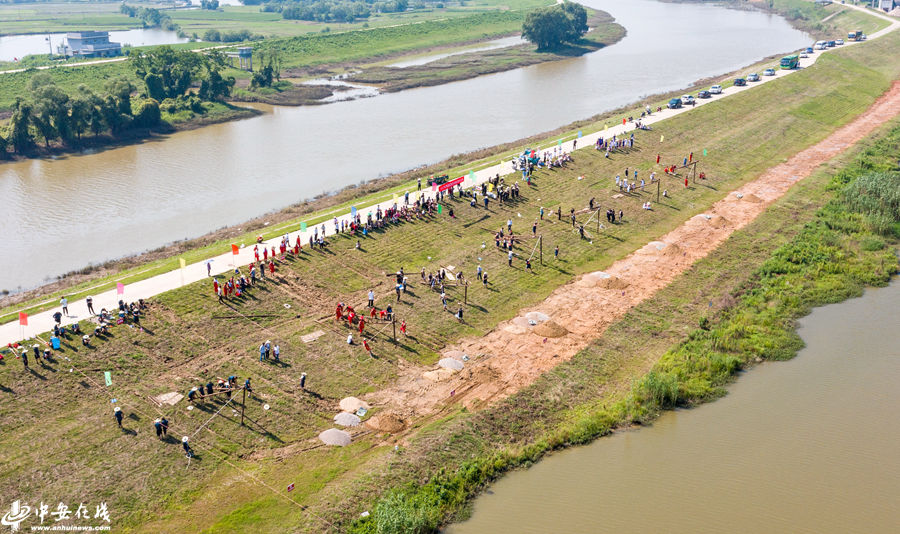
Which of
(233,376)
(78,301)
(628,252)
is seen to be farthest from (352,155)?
(233,376)

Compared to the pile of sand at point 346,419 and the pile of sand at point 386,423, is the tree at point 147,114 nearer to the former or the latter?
the pile of sand at point 346,419

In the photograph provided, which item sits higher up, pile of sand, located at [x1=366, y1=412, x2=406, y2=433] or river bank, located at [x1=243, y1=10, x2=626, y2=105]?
river bank, located at [x1=243, y1=10, x2=626, y2=105]

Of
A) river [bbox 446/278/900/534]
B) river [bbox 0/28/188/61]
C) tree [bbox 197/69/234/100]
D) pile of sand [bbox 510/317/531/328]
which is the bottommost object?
river [bbox 446/278/900/534]

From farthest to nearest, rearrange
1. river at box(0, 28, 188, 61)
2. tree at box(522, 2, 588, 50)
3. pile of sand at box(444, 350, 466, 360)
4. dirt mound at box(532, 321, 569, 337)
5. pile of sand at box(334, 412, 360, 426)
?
river at box(0, 28, 188, 61)
tree at box(522, 2, 588, 50)
dirt mound at box(532, 321, 569, 337)
pile of sand at box(444, 350, 466, 360)
pile of sand at box(334, 412, 360, 426)

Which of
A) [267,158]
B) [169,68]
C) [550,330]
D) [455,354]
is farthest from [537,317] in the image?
[169,68]

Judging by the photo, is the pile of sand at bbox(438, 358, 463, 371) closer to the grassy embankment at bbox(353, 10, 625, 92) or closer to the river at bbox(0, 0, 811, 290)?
the river at bbox(0, 0, 811, 290)

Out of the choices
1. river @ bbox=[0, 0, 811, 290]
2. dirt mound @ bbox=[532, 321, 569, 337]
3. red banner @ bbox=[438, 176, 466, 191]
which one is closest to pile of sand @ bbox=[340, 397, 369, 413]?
dirt mound @ bbox=[532, 321, 569, 337]

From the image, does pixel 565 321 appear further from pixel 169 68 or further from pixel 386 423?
pixel 169 68

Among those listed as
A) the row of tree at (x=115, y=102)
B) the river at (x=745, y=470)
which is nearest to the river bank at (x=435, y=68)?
the row of tree at (x=115, y=102)
